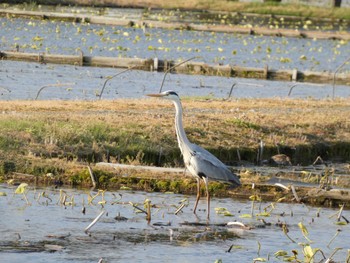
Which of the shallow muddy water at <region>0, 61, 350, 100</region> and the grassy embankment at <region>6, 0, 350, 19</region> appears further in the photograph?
the grassy embankment at <region>6, 0, 350, 19</region>

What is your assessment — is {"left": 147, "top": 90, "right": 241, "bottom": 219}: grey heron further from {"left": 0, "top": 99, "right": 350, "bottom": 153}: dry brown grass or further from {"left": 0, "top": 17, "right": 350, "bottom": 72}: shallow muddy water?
{"left": 0, "top": 17, "right": 350, "bottom": 72}: shallow muddy water

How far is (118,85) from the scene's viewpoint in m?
32.6

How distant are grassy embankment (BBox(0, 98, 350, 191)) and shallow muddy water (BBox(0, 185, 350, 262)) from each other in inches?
46.6

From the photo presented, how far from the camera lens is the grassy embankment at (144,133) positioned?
17656 millimetres

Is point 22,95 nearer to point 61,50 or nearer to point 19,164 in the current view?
point 19,164

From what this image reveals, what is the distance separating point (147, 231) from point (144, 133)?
5.77m

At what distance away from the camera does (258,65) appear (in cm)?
4241

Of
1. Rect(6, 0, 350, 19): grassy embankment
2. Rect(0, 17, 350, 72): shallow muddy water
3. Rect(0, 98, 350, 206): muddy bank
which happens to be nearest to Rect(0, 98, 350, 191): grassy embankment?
Rect(0, 98, 350, 206): muddy bank

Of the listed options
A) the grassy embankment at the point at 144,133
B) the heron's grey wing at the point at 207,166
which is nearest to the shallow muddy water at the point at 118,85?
the grassy embankment at the point at 144,133

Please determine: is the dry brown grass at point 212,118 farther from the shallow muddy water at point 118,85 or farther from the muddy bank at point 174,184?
the shallow muddy water at point 118,85

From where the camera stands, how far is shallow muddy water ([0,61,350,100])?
29359 millimetres

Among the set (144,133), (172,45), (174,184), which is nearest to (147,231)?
(174,184)

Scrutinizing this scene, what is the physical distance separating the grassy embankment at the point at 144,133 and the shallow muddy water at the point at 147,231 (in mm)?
1184

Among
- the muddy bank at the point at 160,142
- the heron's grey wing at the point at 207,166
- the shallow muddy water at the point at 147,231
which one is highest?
the heron's grey wing at the point at 207,166
